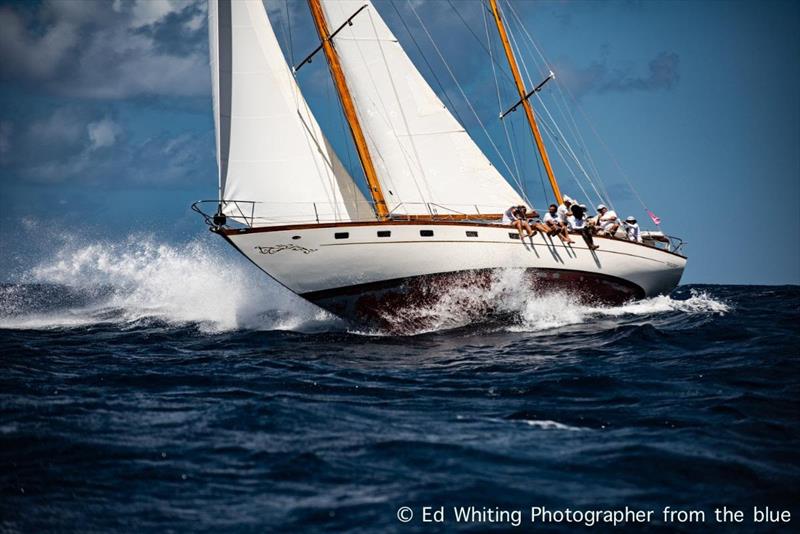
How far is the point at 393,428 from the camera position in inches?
311

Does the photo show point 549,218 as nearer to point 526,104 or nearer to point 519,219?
point 519,219

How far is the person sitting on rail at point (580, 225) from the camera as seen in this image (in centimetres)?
1911

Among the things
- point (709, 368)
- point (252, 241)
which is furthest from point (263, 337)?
point (709, 368)

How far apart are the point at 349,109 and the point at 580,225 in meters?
7.40

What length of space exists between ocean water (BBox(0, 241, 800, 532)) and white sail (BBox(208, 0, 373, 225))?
11.6ft

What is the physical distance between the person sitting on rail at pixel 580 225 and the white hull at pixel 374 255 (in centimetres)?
86

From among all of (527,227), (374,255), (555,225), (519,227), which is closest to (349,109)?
(374,255)

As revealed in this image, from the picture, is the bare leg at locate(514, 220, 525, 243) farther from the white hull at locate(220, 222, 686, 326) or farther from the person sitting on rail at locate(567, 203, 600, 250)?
the person sitting on rail at locate(567, 203, 600, 250)

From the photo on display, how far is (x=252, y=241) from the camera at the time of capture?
16688 mm

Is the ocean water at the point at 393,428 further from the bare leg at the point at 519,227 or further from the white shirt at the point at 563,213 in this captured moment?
the white shirt at the point at 563,213

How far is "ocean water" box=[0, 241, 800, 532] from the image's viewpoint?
577 cm

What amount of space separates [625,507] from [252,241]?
1262cm

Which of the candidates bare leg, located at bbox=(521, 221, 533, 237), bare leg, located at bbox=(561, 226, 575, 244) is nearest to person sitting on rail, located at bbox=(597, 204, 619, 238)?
bare leg, located at bbox=(561, 226, 575, 244)

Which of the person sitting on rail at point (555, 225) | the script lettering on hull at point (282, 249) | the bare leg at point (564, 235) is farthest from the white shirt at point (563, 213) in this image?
the script lettering on hull at point (282, 249)
